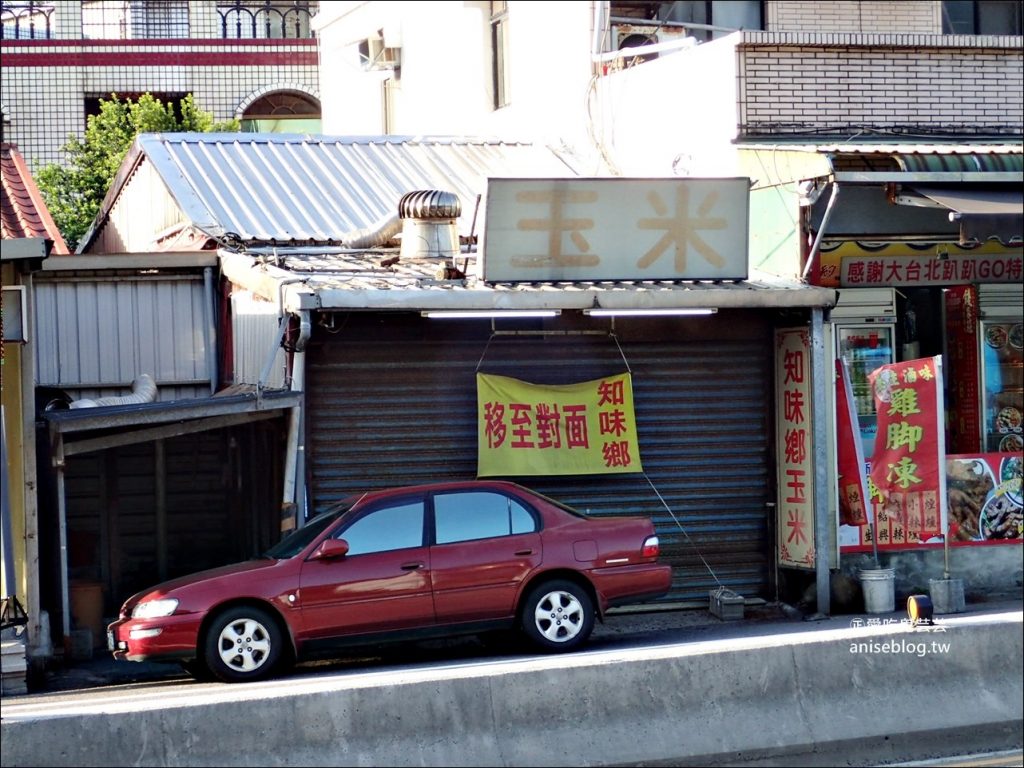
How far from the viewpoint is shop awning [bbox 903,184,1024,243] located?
14.0 meters

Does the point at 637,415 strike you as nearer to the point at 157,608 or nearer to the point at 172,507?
Answer: the point at 172,507

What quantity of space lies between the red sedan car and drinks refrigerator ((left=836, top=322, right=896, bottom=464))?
4.79m

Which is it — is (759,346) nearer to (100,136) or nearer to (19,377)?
(19,377)

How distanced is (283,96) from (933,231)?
22.4m

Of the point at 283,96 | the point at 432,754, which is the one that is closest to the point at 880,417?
the point at 432,754

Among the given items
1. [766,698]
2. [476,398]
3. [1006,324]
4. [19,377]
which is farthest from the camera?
[1006,324]

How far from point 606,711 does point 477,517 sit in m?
3.88

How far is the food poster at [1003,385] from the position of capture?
56.5ft

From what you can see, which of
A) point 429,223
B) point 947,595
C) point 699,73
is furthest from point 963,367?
point 429,223

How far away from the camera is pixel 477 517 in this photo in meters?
12.4

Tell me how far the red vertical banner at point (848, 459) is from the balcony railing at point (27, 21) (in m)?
25.5

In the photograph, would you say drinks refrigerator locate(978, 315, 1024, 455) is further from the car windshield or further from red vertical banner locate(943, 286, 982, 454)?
the car windshield

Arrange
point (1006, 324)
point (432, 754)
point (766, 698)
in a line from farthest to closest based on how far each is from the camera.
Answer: point (1006, 324) < point (766, 698) < point (432, 754)

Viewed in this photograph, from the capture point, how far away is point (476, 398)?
14.8 metres
